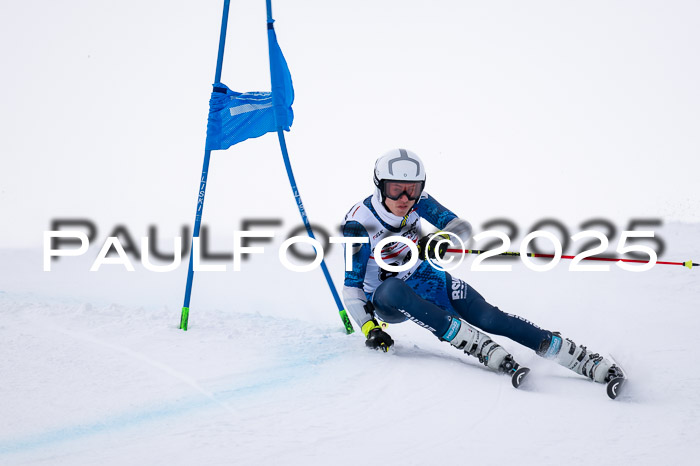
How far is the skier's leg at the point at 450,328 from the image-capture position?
10.5ft

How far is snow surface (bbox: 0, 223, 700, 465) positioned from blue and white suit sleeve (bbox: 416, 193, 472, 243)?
2.62ft

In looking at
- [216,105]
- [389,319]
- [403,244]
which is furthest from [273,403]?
[216,105]

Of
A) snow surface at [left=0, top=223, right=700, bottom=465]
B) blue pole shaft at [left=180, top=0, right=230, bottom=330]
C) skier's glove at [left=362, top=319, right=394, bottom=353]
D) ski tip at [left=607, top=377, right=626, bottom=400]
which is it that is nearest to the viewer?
snow surface at [left=0, top=223, right=700, bottom=465]

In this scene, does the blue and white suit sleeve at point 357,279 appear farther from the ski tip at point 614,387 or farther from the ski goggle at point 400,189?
the ski tip at point 614,387

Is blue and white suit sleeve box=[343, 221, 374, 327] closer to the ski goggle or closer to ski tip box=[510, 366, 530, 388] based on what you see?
the ski goggle

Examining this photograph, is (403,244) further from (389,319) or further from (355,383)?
(355,383)

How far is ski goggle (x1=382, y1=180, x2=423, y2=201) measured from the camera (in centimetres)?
360

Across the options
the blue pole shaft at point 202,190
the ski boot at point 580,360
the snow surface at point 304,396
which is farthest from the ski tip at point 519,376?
the blue pole shaft at point 202,190

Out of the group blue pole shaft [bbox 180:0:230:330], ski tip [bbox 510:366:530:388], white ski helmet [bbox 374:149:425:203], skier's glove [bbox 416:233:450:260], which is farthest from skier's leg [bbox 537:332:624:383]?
blue pole shaft [bbox 180:0:230:330]

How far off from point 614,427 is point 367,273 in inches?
69.5

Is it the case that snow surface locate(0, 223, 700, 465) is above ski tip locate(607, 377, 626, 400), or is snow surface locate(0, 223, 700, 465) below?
below

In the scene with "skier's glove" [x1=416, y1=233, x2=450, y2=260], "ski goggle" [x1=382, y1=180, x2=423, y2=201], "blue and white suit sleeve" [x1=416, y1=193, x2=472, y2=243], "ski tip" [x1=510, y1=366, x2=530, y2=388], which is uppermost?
"ski goggle" [x1=382, y1=180, x2=423, y2=201]

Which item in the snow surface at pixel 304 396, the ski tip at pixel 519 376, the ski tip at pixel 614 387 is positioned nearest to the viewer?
the snow surface at pixel 304 396

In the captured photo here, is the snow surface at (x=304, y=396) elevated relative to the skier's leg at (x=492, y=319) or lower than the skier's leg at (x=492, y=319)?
lower
